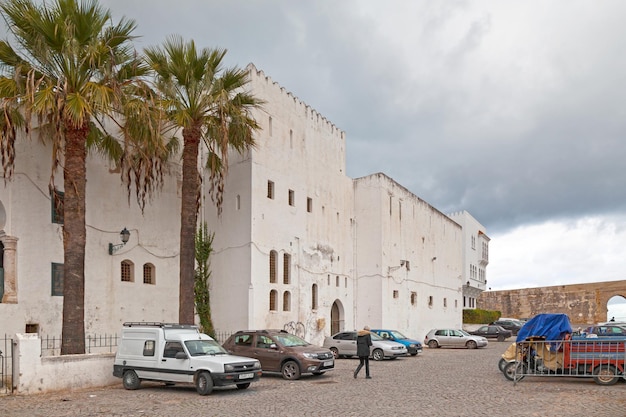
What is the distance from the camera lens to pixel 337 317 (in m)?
32.9

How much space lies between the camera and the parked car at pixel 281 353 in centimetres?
1798

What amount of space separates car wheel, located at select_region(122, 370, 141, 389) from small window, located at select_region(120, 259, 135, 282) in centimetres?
721

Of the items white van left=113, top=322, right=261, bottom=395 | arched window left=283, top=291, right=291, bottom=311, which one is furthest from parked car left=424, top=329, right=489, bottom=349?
white van left=113, top=322, right=261, bottom=395

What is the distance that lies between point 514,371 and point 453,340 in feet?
58.7

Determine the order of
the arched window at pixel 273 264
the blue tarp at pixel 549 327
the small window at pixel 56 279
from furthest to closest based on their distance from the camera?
the arched window at pixel 273 264 → the small window at pixel 56 279 → the blue tarp at pixel 549 327

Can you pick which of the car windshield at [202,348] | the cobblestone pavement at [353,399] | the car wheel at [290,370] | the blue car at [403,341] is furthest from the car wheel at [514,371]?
the blue car at [403,341]

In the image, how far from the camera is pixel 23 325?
1909cm

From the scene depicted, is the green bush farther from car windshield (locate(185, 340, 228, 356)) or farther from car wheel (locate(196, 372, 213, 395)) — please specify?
car wheel (locate(196, 372, 213, 395))

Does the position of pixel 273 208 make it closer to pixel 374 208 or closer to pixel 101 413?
pixel 374 208

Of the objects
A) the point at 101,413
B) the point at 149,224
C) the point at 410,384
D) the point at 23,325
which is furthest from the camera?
the point at 149,224

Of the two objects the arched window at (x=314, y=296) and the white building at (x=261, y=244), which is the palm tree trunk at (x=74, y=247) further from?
the arched window at (x=314, y=296)

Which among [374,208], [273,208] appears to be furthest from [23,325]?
[374,208]

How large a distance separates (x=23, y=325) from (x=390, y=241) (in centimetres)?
2142

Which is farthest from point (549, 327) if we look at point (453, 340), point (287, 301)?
point (453, 340)
